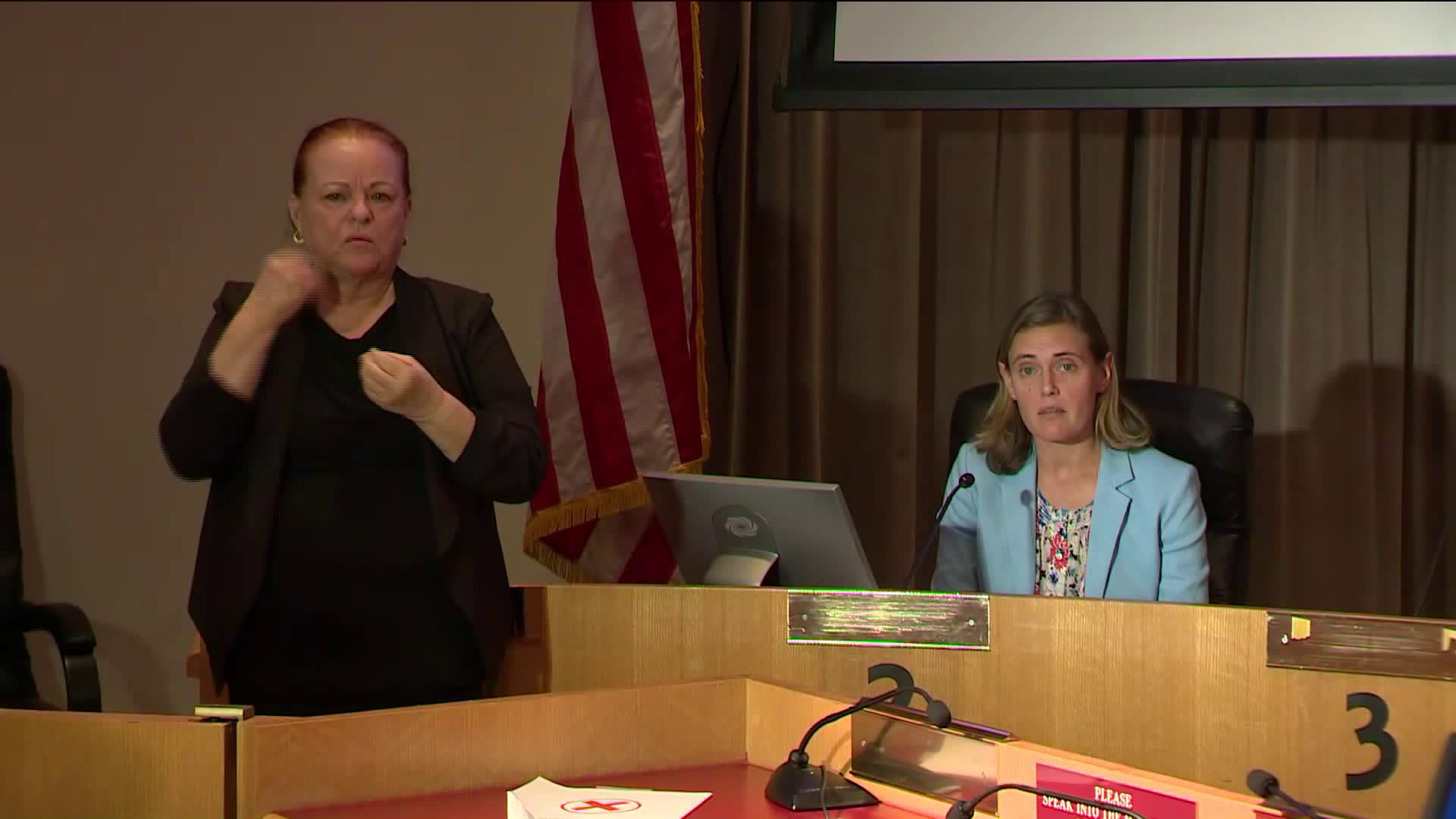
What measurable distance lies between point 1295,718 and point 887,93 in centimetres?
179

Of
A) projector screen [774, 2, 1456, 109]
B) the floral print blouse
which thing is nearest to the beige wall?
projector screen [774, 2, 1456, 109]

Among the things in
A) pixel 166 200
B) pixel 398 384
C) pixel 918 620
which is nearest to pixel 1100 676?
pixel 918 620

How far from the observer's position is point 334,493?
183 cm

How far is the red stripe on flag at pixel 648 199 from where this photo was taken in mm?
2959

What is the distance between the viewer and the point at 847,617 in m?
1.90

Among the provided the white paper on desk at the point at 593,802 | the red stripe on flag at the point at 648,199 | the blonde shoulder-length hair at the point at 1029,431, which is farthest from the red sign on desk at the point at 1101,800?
the red stripe on flag at the point at 648,199

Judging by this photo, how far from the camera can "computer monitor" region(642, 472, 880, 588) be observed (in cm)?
203

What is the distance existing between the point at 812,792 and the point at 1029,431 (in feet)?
4.21

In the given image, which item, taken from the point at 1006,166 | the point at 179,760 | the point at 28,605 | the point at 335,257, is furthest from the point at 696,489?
the point at 1006,166

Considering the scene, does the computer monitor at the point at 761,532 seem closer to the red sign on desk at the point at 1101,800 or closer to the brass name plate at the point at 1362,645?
the brass name plate at the point at 1362,645

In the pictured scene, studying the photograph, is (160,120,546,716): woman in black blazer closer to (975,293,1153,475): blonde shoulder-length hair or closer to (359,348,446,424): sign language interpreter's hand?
(359,348,446,424): sign language interpreter's hand

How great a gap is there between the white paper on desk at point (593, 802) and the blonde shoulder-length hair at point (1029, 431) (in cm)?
123

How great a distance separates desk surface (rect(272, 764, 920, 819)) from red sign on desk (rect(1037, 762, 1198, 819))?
0.14 m

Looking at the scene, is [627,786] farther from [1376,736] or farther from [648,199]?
[648,199]
